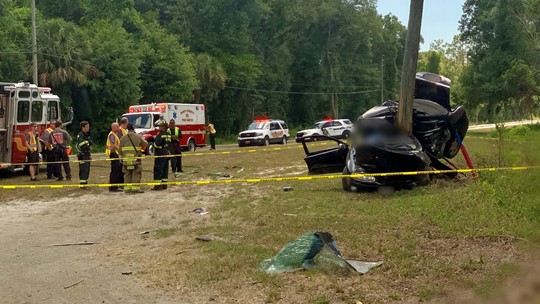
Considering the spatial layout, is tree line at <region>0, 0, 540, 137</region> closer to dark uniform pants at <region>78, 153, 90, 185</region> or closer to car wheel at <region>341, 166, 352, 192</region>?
car wheel at <region>341, 166, 352, 192</region>

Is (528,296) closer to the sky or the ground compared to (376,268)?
closer to the sky

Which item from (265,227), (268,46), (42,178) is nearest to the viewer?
(265,227)

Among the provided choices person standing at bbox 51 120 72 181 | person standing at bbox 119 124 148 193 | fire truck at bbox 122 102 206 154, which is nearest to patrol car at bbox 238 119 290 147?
fire truck at bbox 122 102 206 154

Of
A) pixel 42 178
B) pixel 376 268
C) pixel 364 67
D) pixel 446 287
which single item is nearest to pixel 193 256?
pixel 376 268

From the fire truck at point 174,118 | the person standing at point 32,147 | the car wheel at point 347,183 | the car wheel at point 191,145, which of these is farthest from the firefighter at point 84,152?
the car wheel at point 191,145

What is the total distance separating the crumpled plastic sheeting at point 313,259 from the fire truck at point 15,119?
12855 millimetres

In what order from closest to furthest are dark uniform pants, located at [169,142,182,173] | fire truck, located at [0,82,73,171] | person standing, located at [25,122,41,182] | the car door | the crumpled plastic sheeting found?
1. the crumpled plastic sheeting
2. dark uniform pants, located at [169,142,182,173]
3. person standing, located at [25,122,41,182]
4. fire truck, located at [0,82,73,171]
5. the car door

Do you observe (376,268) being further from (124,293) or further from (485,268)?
(124,293)

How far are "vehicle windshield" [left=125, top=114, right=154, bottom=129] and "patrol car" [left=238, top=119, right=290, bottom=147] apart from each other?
943 centimetres

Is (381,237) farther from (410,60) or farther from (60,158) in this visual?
(60,158)

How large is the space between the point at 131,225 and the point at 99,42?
1300 inches

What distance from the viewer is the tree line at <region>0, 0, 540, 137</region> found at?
119 feet

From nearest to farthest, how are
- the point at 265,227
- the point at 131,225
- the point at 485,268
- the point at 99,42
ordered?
the point at 485,268
the point at 265,227
the point at 131,225
the point at 99,42

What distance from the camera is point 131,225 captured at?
29.4 ft
